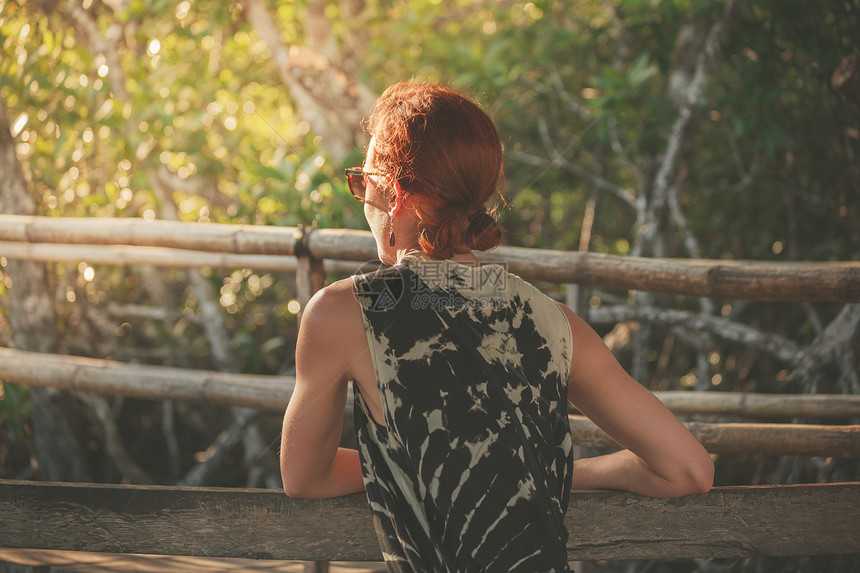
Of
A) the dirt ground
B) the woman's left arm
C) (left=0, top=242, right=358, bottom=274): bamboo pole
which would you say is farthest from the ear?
(left=0, top=242, right=358, bottom=274): bamboo pole

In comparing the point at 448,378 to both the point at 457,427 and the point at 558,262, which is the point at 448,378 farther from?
the point at 558,262

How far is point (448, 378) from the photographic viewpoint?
89 centimetres

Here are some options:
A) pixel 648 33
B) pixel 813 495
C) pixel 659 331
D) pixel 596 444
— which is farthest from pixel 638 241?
pixel 813 495

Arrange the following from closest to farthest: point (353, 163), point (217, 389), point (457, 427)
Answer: point (457, 427) → point (217, 389) → point (353, 163)

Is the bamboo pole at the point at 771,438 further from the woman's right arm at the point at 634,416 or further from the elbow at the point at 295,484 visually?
the elbow at the point at 295,484

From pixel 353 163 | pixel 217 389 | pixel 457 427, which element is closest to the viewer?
pixel 457 427

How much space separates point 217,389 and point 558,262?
1.07 metres

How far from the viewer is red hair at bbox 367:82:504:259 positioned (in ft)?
2.90

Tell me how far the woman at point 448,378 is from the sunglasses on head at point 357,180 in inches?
1.5

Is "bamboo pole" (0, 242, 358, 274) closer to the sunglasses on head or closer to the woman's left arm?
the sunglasses on head

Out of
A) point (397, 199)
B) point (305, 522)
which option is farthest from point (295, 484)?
point (397, 199)

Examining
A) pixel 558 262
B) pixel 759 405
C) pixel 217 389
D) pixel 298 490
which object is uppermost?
pixel 558 262

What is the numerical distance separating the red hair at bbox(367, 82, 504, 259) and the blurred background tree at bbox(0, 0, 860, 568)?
1456 mm

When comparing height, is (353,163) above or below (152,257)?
above
